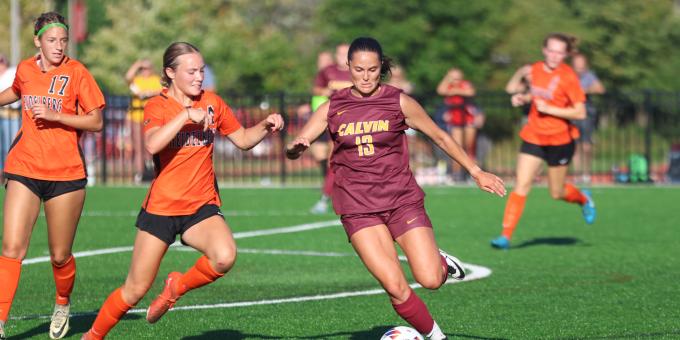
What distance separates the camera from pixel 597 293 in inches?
406

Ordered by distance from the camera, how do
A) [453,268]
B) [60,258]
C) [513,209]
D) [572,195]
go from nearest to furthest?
[453,268] → [60,258] → [513,209] → [572,195]

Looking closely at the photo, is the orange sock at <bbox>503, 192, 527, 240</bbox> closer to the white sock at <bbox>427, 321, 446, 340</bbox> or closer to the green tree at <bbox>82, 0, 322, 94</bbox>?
the white sock at <bbox>427, 321, 446, 340</bbox>

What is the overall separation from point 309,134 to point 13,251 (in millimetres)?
2154

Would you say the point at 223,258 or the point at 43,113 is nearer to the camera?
the point at 223,258

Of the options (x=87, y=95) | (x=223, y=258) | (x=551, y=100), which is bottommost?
(x=223, y=258)

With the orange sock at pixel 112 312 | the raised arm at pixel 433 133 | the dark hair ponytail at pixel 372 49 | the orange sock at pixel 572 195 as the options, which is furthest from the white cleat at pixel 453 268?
the orange sock at pixel 572 195

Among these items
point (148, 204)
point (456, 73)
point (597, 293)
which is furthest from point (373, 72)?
point (456, 73)

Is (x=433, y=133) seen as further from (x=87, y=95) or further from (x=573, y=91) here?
(x=573, y=91)

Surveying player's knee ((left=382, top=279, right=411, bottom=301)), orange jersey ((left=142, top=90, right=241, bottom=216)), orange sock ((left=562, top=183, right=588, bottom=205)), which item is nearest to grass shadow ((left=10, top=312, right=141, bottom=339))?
orange jersey ((left=142, top=90, right=241, bottom=216))

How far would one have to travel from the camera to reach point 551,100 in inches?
527

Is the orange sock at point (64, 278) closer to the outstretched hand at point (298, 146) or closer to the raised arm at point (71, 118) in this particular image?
the raised arm at point (71, 118)

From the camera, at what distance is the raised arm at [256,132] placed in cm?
788

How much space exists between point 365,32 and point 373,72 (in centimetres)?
3271

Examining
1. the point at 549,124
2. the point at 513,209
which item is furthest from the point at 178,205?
the point at 549,124
